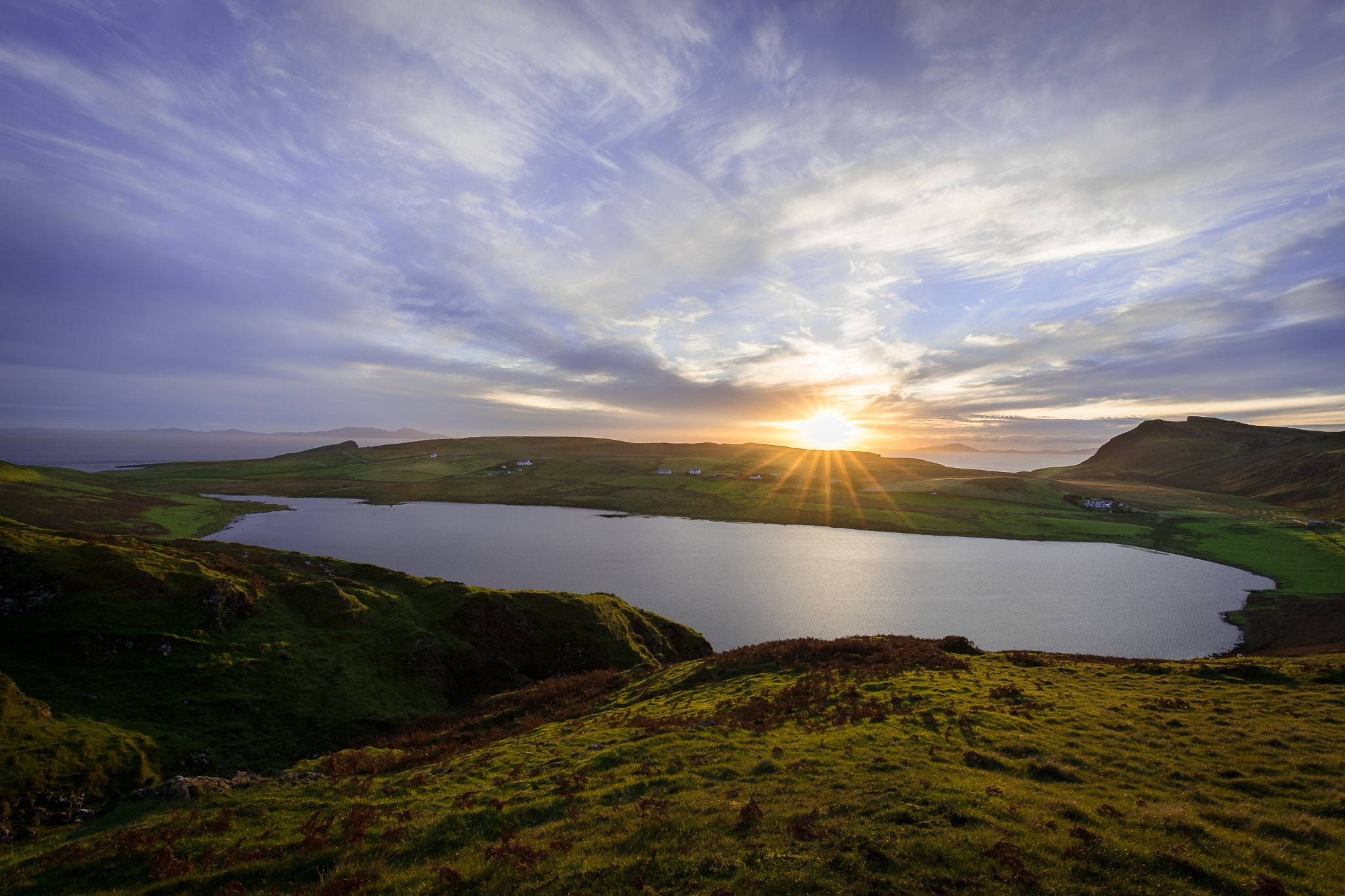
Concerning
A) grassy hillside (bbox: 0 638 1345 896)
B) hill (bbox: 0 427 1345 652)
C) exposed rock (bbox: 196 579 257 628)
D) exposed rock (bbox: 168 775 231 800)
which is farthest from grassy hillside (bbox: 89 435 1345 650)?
exposed rock (bbox: 196 579 257 628)

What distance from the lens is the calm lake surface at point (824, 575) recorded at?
64188mm

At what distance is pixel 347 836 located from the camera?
14867mm

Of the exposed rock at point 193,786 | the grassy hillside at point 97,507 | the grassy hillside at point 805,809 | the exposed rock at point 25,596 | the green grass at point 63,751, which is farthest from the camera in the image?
the grassy hillside at point 97,507

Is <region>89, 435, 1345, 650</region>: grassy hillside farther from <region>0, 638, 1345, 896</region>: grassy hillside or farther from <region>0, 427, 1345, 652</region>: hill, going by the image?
<region>0, 638, 1345, 896</region>: grassy hillside

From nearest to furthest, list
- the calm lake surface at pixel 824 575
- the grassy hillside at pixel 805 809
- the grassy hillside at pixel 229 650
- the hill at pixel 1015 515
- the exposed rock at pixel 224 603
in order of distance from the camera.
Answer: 1. the grassy hillside at pixel 805 809
2. the grassy hillside at pixel 229 650
3. the exposed rock at pixel 224 603
4. the calm lake surface at pixel 824 575
5. the hill at pixel 1015 515

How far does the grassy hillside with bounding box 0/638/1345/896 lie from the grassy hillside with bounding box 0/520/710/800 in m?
6.05

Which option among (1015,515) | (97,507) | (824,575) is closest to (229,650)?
(824,575)

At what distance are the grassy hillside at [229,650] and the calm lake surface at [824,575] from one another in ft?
88.0

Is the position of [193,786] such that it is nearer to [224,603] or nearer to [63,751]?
[63,751]

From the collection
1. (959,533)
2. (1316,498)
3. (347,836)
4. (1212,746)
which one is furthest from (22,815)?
(1316,498)

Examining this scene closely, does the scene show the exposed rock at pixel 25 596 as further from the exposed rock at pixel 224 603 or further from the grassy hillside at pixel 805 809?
the grassy hillside at pixel 805 809

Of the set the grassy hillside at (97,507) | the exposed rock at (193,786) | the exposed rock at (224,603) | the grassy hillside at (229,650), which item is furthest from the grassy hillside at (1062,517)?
the exposed rock at (224,603)

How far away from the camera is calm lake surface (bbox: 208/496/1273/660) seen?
64188 mm

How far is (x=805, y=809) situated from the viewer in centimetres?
1491
